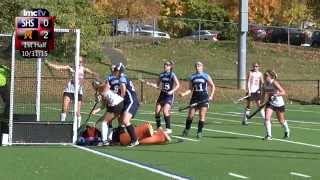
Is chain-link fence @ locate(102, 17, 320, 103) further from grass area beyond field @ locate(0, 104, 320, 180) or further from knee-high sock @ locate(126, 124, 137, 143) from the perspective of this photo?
knee-high sock @ locate(126, 124, 137, 143)

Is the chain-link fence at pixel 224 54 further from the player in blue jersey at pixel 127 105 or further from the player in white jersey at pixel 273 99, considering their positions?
the player in blue jersey at pixel 127 105

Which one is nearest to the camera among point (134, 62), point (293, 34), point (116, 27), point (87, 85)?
point (87, 85)

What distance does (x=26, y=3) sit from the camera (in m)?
34.8

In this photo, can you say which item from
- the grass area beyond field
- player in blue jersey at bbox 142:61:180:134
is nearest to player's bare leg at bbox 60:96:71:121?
player in blue jersey at bbox 142:61:180:134

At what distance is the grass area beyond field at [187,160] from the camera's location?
11.7 meters

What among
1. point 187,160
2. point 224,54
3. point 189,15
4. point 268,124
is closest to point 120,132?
point 187,160

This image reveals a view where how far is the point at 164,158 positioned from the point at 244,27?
25.7m

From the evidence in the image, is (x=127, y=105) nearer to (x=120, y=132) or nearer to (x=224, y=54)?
(x=120, y=132)

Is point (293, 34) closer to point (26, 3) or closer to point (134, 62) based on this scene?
point (134, 62)

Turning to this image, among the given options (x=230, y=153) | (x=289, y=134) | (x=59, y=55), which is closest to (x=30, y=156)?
(x=230, y=153)
